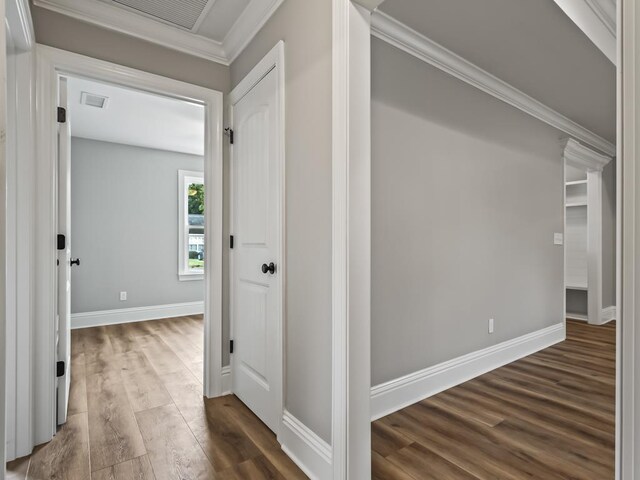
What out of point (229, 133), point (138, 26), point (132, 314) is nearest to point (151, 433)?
point (229, 133)

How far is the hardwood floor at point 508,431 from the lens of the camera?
1.67 meters

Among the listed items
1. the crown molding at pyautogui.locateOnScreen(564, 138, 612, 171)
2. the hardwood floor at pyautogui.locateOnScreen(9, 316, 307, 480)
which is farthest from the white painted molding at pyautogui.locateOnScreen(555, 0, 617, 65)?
the hardwood floor at pyautogui.locateOnScreen(9, 316, 307, 480)

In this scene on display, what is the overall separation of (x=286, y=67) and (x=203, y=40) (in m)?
0.95

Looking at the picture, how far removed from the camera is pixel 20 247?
1767 millimetres

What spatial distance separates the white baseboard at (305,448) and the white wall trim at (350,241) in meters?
0.09

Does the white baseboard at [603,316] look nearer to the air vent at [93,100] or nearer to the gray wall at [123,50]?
the gray wall at [123,50]

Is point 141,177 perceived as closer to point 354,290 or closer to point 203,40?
point 203,40

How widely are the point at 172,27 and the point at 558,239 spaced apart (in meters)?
4.06

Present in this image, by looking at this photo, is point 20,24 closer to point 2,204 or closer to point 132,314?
point 2,204

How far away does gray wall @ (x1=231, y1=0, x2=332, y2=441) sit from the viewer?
1.54 meters

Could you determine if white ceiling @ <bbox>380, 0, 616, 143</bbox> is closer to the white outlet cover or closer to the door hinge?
the door hinge

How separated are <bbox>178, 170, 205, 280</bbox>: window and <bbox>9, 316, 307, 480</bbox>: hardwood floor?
7.28ft

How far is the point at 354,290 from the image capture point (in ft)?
4.68

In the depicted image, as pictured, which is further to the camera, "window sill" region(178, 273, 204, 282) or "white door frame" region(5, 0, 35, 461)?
"window sill" region(178, 273, 204, 282)
